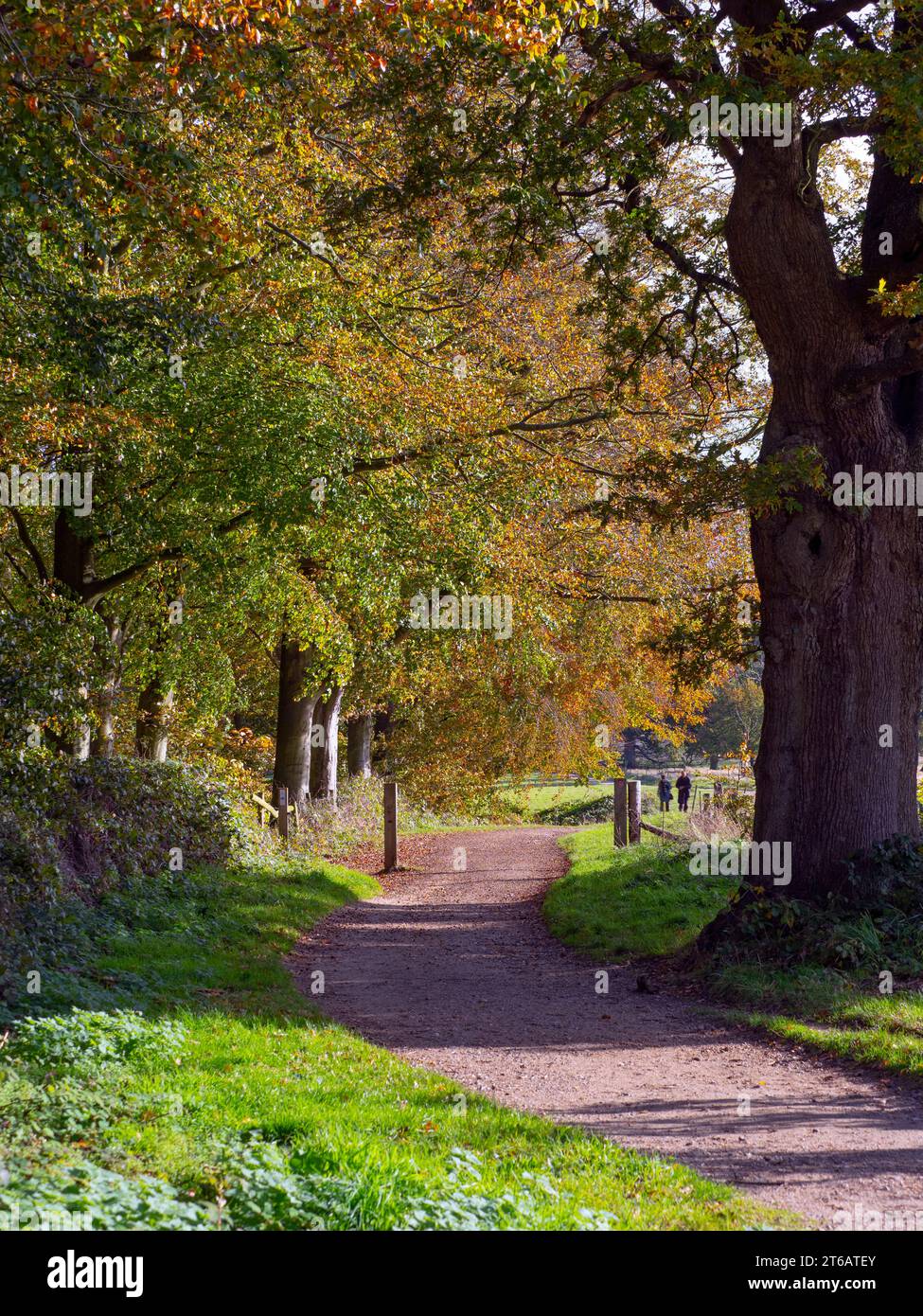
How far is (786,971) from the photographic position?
1067cm

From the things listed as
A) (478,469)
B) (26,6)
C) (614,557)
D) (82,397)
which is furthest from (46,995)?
(614,557)

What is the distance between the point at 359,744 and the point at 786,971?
2990cm

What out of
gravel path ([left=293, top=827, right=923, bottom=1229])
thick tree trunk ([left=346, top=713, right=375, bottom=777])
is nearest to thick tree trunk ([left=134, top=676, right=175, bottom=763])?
gravel path ([left=293, top=827, right=923, bottom=1229])

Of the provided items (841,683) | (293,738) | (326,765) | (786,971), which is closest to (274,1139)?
(786,971)

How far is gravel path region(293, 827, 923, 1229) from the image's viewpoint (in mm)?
6055

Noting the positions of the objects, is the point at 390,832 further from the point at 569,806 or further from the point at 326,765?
the point at 569,806

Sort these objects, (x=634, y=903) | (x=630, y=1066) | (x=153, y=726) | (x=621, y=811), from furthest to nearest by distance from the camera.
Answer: (x=621, y=811) < (x=153, y=726) < (x=634, y=903) < (x=630, y=1066)

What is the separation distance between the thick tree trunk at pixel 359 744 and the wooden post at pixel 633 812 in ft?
55.7

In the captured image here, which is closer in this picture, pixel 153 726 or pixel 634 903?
pixel 634 903

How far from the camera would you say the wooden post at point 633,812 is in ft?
76.2

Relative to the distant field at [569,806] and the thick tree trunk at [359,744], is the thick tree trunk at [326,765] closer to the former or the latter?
the thick tree trunk at [359,744]

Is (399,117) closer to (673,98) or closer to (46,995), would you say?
(673,98)

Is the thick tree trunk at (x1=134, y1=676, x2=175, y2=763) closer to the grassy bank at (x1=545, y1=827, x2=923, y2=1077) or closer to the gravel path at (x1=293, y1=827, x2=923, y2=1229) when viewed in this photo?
the gravel path at (x1=293, y1=827, x2=923, y2=1229)
